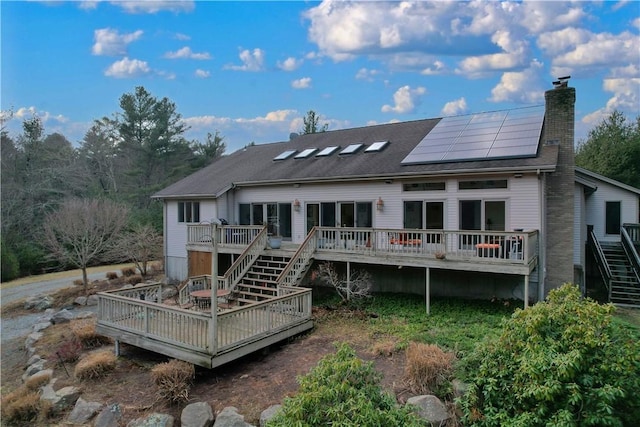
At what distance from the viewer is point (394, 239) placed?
12.4 metres

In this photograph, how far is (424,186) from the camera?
12961 mm

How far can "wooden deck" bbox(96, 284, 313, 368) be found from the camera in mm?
8000

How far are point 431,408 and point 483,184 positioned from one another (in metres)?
7.85

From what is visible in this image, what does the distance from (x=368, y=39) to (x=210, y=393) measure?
13820 millimetres

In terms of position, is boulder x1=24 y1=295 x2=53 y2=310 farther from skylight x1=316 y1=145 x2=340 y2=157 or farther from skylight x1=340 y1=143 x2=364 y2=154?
skylight x1=340 y1=143 x2=364 y2=154

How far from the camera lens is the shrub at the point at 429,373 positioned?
6.54 m

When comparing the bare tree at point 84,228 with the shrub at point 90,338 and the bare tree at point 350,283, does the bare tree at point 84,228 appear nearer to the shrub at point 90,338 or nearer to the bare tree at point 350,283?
the shrub at point 90,338

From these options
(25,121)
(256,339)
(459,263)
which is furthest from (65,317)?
(25,121)

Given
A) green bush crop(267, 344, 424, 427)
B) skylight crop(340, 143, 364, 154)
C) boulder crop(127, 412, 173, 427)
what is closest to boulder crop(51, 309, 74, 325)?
boulder crop(127, 412, 173, 427)

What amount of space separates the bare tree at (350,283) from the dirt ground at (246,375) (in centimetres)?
147

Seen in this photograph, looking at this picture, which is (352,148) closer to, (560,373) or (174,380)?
(174,380)

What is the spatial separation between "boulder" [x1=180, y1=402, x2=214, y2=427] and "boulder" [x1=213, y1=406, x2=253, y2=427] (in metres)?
0.19

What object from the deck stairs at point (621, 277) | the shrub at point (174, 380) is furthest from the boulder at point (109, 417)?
the deck stairs at point (621, 277)

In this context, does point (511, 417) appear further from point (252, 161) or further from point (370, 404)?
point (252, 161)
